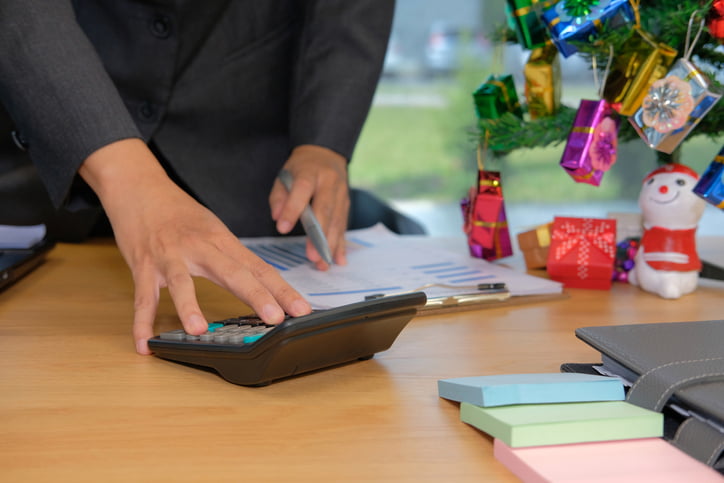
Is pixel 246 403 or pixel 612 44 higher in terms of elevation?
pixel 612 44

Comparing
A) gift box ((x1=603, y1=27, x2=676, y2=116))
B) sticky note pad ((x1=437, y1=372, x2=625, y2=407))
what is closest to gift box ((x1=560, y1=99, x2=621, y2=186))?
gift box ((x1=603, y1=27, x2=676, y2=116))

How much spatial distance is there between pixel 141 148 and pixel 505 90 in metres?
0.47

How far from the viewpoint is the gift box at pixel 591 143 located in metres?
0.87

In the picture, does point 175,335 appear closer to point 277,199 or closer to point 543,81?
point 277,199

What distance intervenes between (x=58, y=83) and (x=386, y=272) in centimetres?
43

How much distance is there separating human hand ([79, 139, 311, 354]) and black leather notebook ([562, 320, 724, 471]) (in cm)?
25

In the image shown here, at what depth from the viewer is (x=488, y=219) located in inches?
40.1

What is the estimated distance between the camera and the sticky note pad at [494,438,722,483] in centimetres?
41

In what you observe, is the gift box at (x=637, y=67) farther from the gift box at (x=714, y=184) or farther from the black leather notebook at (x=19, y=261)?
the black leather notebook at (x=19, y=261)

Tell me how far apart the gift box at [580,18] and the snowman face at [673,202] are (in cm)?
18

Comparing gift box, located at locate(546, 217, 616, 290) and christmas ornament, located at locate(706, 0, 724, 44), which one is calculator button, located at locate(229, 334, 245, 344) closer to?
gift box, located at locate(546, 217, 616, 290)

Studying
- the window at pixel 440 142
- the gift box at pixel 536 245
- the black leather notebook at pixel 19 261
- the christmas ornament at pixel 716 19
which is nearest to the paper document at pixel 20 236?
the black leather notebook at pixel 19 261

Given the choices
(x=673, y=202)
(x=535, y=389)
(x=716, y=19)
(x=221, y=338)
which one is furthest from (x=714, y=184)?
(x=221, y=338)

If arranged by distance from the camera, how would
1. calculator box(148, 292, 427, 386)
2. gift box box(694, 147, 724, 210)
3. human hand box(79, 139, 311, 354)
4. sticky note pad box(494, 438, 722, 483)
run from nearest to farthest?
sticky note pad box(494, 438, 722, 483) < calculator box(148, 292, 427, 386) < human hand box(79, 139, 311, 354) < gift box box(694, 147, 724, 210)
